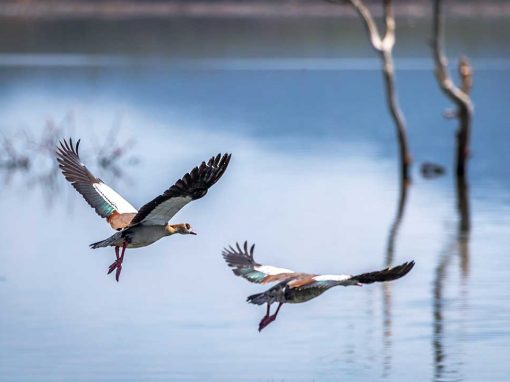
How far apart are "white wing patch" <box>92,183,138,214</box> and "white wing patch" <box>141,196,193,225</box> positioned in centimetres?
83

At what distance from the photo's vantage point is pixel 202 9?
406 feet

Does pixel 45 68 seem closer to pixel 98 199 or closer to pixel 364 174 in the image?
pixel 364 174

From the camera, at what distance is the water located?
1669 cm

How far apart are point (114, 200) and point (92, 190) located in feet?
0.86

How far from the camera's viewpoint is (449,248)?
76.9 ft

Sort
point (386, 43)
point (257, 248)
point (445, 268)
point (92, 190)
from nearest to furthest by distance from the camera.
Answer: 1. point (92, 190)
2. point (445, 268)
3. point (257, 248)
4. point (386, 43)

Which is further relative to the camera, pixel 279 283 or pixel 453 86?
pixel 453 86

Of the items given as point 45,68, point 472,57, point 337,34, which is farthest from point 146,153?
point 337,34

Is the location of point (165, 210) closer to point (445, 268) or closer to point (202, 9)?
point (445, 268)

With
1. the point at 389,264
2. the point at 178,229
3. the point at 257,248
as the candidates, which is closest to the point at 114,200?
the point at 178,229

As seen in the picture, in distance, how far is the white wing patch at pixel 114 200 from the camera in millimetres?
15201

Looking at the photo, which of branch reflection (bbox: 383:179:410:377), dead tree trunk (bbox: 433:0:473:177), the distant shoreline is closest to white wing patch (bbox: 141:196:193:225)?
branch reflection (bbox: 383:179:410:377)

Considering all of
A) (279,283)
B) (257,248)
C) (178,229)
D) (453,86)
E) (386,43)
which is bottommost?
(279,283)

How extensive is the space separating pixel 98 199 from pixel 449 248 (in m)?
8.90
